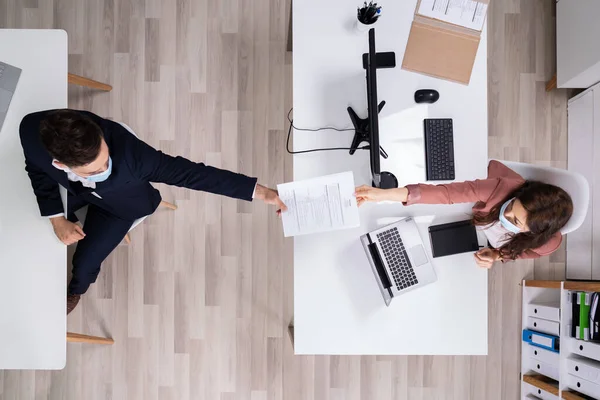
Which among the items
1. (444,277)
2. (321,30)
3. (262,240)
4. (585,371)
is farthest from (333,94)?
(585,371)

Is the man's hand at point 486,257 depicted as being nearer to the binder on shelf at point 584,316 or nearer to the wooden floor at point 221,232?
the binder on shelf at point 584,316

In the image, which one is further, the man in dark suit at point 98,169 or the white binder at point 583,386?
the white binder at point 583,386

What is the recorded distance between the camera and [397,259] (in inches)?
70.3

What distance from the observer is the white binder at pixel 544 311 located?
2309 millimetres

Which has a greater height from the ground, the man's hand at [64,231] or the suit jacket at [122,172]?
the suit jacket at [122,172]

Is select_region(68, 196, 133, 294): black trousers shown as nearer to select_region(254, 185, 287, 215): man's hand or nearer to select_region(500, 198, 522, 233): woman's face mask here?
select_region(254, 185, 287, 215): man's hand

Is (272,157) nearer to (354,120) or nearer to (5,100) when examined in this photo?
(354,120)

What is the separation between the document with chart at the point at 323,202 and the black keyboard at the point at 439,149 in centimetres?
37

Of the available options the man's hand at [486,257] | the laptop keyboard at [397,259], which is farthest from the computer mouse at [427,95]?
the man's hand at [486,257]

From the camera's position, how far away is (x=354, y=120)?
5.96 ft

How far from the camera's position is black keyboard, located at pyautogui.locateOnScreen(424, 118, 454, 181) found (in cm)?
183

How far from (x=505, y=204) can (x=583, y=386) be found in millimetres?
1127

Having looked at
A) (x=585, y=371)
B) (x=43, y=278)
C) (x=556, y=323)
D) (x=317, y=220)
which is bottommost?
(x=585, y=371)

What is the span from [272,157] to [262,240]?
20.3 inches
